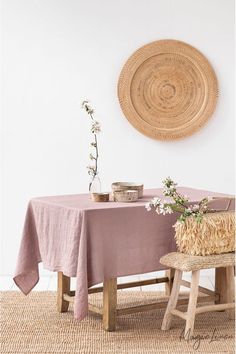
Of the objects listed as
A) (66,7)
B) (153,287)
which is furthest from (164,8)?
(153,287)

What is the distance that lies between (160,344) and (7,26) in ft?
9.44

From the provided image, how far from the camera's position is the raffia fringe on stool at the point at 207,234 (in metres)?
3.74

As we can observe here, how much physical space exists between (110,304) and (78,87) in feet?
6.90

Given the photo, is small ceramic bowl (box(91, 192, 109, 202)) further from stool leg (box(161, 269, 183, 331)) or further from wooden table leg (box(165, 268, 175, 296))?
wooden table leg (box(165, 268, 175, 296))

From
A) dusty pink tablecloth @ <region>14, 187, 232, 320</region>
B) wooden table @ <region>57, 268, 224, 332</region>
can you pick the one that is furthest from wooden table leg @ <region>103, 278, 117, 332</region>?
dusty pink tablecloth @ <region>14, 187, 232, 320</region>

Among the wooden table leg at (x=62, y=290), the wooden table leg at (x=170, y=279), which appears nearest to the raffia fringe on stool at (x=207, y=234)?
the wooden table leg at (x=170, y=279)

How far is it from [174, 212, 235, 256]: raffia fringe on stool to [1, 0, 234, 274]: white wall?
1.76 metres

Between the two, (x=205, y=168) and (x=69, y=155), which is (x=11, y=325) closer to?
(x=69, y=155)

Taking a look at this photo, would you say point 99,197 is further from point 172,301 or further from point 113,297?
point 172,301

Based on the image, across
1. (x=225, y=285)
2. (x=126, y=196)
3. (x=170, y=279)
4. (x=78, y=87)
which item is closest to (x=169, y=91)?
(x=78, y=87)

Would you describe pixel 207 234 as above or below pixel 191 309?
above

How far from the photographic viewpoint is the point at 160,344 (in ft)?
12.2

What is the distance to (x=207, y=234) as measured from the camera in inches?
148

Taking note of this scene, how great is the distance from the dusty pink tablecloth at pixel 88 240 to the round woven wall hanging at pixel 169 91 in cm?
138
